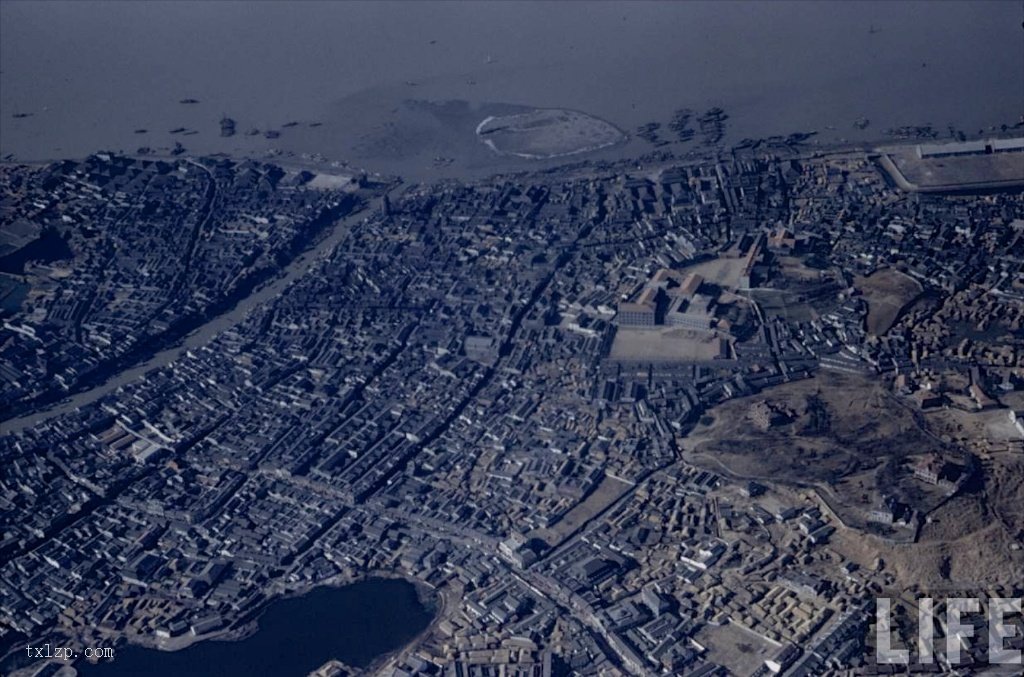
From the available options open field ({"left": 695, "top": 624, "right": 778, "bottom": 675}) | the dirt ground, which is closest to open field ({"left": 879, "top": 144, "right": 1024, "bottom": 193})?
the dirt ground

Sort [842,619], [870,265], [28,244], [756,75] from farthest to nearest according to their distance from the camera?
[756,75]
[28,244]
[870,265]
[842,619]

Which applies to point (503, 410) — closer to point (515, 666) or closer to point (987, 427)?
point (515, 666)

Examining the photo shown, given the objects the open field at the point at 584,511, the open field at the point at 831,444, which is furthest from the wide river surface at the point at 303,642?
the open field at the point at 831,444

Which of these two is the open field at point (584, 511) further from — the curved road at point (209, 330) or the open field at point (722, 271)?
the curved road at point (209, 330)

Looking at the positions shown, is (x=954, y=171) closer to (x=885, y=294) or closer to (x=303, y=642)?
(x=885, y=294)

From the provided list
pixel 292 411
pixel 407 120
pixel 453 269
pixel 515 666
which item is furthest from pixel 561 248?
pixel 515 666

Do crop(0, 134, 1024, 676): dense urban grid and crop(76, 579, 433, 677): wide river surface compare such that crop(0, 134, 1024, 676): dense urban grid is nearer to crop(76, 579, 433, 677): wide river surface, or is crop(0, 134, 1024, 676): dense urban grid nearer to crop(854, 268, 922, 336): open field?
crop(854, 268, 922, 336): open field

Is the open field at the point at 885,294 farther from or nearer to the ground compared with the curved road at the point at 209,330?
farther from the ground
